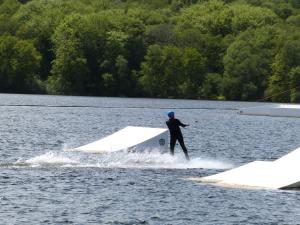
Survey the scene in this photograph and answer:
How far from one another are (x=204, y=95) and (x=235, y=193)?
127m

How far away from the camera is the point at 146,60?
6531 inches

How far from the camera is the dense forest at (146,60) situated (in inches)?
6240

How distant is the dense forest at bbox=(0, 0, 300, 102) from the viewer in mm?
158500

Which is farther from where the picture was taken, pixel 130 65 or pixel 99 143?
pixel 130 65

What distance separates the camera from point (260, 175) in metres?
38.5

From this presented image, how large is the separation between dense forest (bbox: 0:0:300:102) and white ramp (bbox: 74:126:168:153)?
10440 cm

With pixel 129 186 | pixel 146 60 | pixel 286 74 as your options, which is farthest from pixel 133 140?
pixel 146 60

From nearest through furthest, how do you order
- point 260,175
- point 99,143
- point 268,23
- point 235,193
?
point 235,193 → point 260,175 → point 99,143 → point 268,23

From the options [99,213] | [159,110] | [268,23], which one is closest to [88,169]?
[99,213]

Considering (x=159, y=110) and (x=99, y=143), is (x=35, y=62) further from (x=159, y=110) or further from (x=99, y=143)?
(x=99, y=143)

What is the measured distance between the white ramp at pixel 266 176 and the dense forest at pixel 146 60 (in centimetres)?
11516

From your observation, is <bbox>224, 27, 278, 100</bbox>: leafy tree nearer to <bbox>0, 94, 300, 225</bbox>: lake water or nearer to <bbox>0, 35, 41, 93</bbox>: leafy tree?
<bbox>0, 35, 41, 93</bbox>: leafy tree

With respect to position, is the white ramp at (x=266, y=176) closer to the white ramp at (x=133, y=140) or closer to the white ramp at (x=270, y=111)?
the white ramp at (x=133, y=140)

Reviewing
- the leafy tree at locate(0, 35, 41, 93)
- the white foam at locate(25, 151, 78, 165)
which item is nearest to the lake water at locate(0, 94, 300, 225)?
the white foam at locate(25, 151, 78, 165)
